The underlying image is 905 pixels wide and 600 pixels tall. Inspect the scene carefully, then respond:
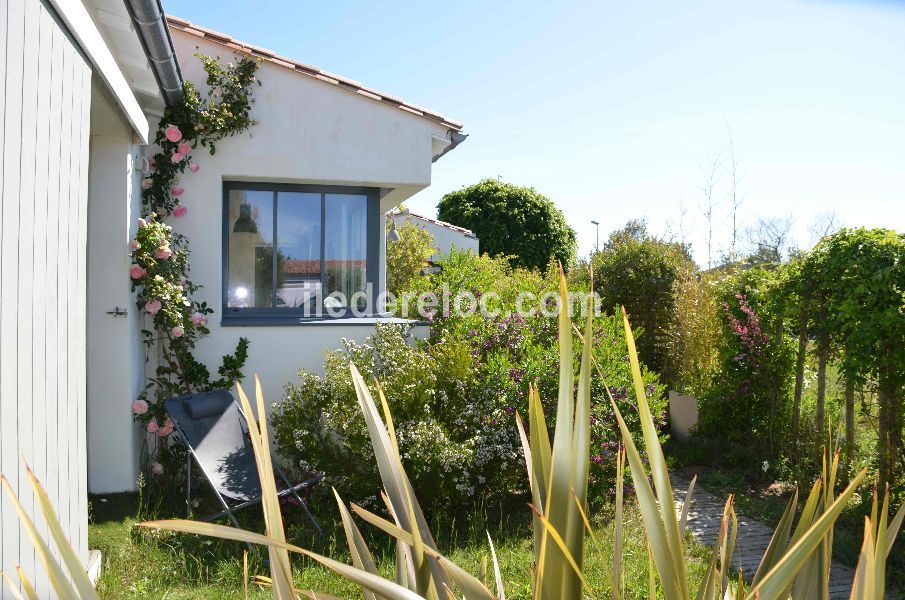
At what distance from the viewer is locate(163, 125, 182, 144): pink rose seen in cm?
666

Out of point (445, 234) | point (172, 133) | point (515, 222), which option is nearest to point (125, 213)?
point (172, 133)

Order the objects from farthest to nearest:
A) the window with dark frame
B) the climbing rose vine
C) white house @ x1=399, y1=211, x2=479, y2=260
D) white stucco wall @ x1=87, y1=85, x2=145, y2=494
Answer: white house @ x1=399, y1=211, x2=479, y2=260 < the window with dark frame < the climbing rose vine < white stucco wall @ x1=87, y1=85, x2=145, y2=494

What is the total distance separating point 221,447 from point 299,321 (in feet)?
5.46

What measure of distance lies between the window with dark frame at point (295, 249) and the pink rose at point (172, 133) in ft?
2.80

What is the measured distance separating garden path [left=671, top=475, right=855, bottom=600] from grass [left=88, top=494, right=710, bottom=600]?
0.30 meters

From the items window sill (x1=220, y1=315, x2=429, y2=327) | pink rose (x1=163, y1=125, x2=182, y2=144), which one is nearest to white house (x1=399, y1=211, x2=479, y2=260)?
window sill (x1=220, y1=315, x2=429, y2=327)

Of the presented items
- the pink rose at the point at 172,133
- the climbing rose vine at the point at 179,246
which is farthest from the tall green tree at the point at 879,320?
the pink rose at the point at 172,133

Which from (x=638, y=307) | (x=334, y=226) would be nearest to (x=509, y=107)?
(x=638, y=307)

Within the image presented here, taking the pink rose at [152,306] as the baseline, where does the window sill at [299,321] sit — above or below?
below

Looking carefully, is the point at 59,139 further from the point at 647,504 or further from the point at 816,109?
the point at 816,109

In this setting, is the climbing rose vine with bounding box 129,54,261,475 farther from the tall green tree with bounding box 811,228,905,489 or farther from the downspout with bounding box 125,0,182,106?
the tall green tree with bounding box 811,228,905,489

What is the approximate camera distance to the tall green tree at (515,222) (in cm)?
2159

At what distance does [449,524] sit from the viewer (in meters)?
6.04

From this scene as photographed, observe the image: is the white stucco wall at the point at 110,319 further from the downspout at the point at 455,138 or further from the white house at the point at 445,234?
the white house at the point at 445,234
